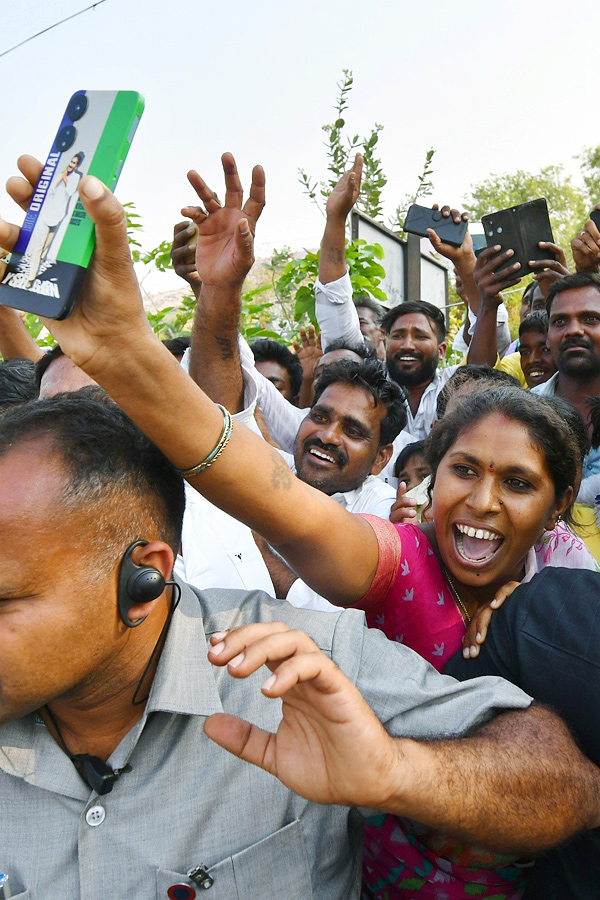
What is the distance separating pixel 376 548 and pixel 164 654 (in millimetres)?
556

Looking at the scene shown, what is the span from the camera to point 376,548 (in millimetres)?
1795

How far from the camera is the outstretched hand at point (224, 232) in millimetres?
2275

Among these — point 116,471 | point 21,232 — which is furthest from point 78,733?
point 21,232

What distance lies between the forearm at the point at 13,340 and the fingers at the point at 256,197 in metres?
1.73

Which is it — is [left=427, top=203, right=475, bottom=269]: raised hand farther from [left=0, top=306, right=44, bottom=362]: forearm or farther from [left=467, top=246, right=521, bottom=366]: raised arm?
[left=0, top=306, right=44, bottom=362]: forearm

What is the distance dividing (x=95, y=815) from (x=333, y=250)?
11.6 feet

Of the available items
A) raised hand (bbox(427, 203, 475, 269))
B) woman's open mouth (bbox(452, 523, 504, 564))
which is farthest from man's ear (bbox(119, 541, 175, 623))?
raised hand (bbox(427, 203, 475, 269))

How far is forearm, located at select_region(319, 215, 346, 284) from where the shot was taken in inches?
166

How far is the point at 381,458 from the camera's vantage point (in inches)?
151

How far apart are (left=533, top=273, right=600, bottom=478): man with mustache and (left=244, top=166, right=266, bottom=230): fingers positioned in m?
2.09

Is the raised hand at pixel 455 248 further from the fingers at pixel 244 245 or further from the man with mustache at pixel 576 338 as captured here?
the fingers at pixel 244 245

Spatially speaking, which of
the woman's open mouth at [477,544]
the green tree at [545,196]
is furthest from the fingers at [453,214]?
the green tree at [545,196]

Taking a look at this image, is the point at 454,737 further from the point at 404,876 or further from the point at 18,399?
the point at 18,399

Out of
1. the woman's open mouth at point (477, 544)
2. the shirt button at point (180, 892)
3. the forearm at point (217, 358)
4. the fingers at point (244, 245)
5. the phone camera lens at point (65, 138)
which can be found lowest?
the shirt button at point (180, 892)
